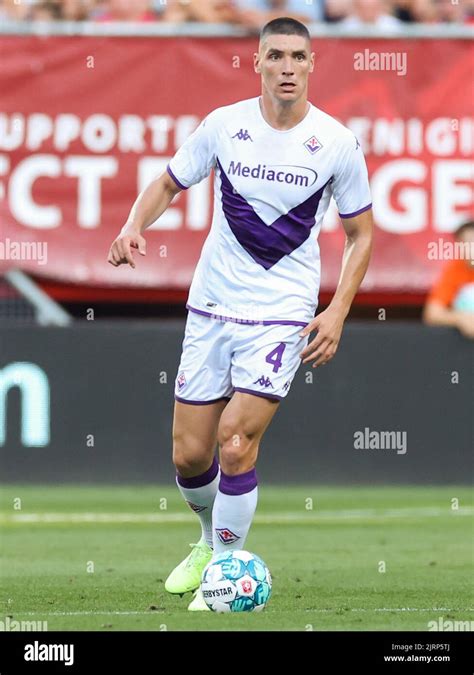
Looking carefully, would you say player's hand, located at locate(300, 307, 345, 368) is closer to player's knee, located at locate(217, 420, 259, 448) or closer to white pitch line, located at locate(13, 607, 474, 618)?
player's knee, located at locate(217, 420, 259, 448)

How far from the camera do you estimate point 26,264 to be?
1594 centimetres

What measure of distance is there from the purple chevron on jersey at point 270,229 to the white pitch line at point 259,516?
198 inches

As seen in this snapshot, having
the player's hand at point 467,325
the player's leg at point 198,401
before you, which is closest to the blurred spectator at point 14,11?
the player's hand at point 467,325

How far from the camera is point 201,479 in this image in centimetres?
872

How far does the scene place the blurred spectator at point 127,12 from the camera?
1658 centimetres

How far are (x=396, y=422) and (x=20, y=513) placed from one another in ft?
11.8

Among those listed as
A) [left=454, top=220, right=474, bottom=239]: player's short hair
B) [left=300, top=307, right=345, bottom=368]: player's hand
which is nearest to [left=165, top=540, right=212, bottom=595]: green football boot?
[left=300, top=307, right=345, bottom=368]: player's hand

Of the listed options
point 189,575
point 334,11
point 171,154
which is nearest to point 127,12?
point 171,154

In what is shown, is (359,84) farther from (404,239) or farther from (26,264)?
(26,264)

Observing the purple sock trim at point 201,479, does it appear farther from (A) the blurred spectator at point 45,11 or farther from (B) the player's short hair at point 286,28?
(A) the blurred spectator at point 45,11
